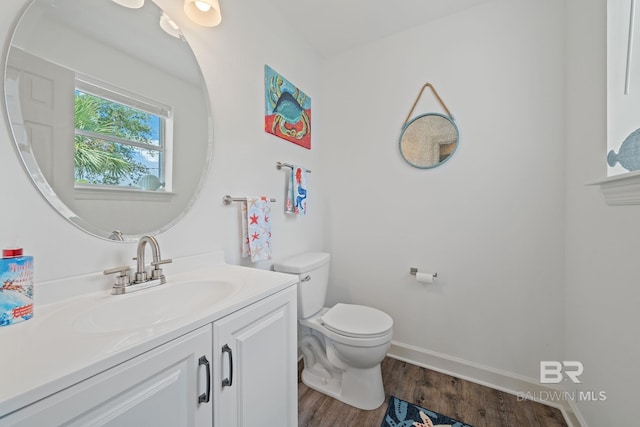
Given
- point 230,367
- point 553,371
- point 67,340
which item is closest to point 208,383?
point 230,367

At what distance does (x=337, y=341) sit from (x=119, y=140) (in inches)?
55.1

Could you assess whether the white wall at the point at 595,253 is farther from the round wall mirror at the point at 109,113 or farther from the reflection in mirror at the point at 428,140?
the round wall mirror at the point at 109,113

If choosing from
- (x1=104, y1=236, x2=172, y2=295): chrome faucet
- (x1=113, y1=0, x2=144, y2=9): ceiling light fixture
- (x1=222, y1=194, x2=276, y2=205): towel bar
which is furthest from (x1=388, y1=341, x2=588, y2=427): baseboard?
(x1=113, y1=0, x2=144, y2=9): ceiling light fixture

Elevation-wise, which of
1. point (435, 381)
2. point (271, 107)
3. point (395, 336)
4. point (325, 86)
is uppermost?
point (325, 86)

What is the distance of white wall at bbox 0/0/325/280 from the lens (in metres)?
0.68

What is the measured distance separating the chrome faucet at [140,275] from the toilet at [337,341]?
726 millimetres

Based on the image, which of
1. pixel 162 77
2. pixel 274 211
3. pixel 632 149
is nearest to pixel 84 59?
pixel 162 77

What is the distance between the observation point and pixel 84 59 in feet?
2.63

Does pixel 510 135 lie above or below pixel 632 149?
above

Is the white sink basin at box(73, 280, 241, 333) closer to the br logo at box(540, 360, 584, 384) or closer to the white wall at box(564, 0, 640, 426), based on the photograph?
the white wall at box(564, 0, 640, 426)

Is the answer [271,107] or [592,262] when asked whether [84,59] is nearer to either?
[271,107]

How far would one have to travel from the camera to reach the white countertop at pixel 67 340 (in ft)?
1.28

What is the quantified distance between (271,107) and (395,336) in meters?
1.90

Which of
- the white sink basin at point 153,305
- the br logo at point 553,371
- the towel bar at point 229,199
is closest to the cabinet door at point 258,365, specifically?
the white sink basin at point 153,305
